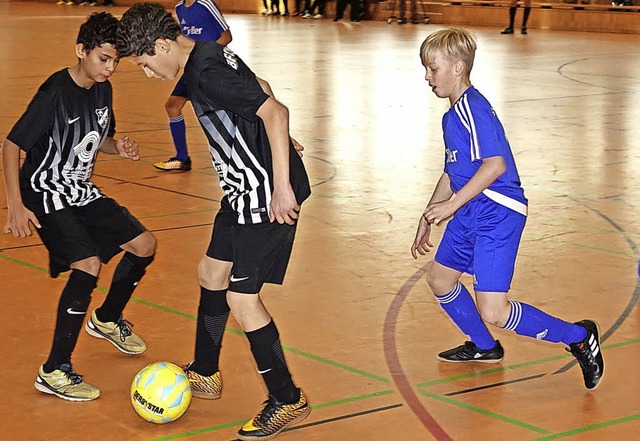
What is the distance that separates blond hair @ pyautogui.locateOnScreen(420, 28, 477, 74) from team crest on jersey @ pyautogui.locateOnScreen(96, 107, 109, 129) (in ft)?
4.71

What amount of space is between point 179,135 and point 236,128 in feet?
18.0

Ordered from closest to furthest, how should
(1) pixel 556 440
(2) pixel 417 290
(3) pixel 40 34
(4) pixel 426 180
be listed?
(1) pixel 556 440 → (2) pixel 417 290 → (4) pixel 426 180 → (3) pixel 40 34

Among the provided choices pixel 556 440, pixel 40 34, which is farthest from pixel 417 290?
pixel 40 34

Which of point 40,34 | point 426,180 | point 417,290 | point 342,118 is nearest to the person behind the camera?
point 417,290

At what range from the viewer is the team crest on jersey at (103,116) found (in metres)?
4.68

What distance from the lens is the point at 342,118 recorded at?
41.7 ft

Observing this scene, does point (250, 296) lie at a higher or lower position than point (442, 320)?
higher

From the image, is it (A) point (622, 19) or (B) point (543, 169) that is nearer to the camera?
(B) point (543, 169)

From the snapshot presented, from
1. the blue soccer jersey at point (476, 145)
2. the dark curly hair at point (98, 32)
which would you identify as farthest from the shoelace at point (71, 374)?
the blue soccer jersey at point (476, 145)

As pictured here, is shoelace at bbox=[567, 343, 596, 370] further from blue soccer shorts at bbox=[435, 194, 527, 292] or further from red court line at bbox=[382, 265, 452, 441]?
red court line at bbox=[382, 265, 452, 441]

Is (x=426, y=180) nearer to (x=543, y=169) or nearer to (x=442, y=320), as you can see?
(x=543, y=169)

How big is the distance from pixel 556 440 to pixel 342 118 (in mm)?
8972

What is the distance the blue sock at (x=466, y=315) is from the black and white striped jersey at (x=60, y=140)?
1696 mm

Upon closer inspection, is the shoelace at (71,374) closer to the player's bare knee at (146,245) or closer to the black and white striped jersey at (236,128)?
the player's bare knee at (146,245)
